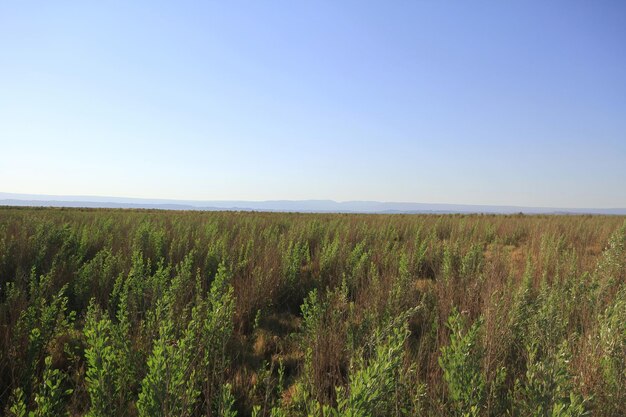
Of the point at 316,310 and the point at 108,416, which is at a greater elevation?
the point at 316,310

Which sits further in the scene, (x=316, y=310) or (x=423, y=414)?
(x=316, y=310)

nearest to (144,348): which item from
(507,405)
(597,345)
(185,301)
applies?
(185,301)

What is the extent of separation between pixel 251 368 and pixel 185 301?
1.20m

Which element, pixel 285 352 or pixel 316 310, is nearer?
pixel 316 310

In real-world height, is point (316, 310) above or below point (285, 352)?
above

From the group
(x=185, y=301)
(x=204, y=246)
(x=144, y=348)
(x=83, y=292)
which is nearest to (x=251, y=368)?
(x=144, y=348)

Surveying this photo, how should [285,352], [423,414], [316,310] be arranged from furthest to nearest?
[285,352]
[316,310]
[423,414]

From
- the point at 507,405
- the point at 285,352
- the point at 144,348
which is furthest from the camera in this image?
the point at 285,352

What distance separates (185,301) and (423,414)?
8.68 feet

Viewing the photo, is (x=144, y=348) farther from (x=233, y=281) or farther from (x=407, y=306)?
(x=407, y=306)

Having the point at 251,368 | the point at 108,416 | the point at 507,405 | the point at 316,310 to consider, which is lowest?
the point at 251,368

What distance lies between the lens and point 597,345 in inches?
80.0

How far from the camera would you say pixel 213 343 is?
2225 millimetres

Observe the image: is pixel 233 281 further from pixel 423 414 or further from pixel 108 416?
pixel 423 414
